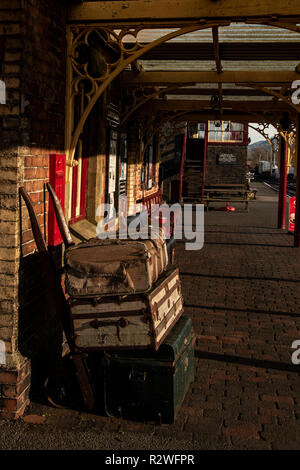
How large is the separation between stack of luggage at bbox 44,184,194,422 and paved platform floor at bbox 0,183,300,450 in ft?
0.73

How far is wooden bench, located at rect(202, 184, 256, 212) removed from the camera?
24.6m

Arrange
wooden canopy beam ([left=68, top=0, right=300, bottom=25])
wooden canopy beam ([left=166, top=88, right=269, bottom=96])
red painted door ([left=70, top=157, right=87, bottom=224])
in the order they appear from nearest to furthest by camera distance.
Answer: wooden canopy beam ([left=68, top=0, right=300, bottom=25])
red painted door ([left=70, top=157, right=87, bottom=224])
wooden canopy beam ([left=166, top=88, right=269, bottom=96])

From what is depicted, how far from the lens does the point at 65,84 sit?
17.2 ft

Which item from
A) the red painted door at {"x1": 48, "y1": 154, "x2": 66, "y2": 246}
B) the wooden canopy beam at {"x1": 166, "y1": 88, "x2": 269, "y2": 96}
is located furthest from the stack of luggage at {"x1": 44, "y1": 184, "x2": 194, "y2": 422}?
the wooden canopy beam at {"x1": 166, "y1": 88, "x2": 269, "y2": 96}


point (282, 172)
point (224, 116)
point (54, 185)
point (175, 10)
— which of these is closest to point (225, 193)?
point (224, 116)

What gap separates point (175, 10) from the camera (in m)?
5.09

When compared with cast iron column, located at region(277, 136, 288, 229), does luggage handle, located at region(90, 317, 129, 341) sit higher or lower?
lower

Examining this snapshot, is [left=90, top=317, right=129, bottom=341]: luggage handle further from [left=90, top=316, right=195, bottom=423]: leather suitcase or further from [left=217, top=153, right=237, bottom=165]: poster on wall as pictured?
[left=217, top=153, right=237, bottom=165]: poster on wall

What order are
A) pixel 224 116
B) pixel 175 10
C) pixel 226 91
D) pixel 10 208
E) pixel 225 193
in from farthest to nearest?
pixel 225 193
pixel 224 116
pixel 226 91
pixel 175 10
pixel 10 208

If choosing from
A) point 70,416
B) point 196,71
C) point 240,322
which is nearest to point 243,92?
point 196,71

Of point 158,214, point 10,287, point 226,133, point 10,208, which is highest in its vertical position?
point 226,133

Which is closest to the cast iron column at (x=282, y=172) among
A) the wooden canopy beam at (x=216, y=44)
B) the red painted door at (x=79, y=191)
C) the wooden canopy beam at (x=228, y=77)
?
the wooden canopy beam at (x=228, y=77)

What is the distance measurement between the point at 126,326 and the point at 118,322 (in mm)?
67

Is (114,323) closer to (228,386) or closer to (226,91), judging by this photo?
(228,386)
